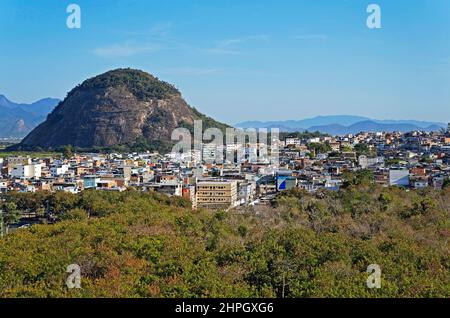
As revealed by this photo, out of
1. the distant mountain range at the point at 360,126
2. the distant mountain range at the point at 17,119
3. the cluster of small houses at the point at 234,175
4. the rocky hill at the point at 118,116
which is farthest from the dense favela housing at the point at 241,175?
the distant mountain range at the point at 17,119

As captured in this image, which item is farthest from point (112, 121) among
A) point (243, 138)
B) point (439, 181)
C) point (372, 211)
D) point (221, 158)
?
point (372, 211)

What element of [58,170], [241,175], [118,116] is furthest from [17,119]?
[241,175]

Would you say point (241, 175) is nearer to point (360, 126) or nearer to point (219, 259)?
point (219, 259)

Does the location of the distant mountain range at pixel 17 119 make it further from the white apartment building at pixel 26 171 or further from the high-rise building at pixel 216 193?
the high-rise building at pixel 216 193

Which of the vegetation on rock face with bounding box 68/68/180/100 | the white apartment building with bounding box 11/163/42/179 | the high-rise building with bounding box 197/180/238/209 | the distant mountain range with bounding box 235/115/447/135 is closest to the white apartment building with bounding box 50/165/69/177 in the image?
the white apartment building with bounding box 11/163/42/179

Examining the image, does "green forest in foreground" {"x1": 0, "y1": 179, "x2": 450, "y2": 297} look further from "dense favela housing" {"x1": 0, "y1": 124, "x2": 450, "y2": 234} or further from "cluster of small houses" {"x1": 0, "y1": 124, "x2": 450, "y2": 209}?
"cluster of small houses" {"x1": 0, "y1": 124, "x2": 450, "y2": 209}

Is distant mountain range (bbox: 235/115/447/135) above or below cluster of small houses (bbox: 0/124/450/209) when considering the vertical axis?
above
